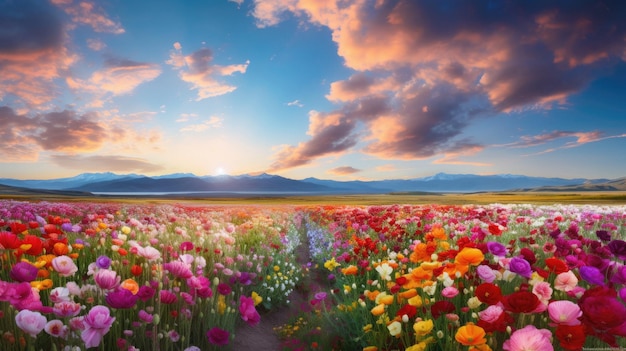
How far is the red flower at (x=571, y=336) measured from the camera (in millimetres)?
1888

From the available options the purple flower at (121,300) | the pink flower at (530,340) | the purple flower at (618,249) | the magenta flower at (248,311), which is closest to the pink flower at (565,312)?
the pink flower at (530,340)

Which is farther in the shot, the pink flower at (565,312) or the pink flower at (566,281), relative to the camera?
the pink flower at (566,281)

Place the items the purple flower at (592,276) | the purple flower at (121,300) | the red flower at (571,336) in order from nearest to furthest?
the red flower at (571,336) → the purple flower at (121,300) → the purple flower at (592,276)

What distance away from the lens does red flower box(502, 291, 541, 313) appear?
6.40ft

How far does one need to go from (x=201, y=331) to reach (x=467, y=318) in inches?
110

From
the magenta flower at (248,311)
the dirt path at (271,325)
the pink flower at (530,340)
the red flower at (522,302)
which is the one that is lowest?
the dirt path at (271,325)

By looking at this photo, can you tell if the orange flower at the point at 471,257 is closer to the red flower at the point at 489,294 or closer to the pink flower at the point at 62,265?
the red flower at the point at 489,294

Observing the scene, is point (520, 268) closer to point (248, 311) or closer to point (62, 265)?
point (248, 311)

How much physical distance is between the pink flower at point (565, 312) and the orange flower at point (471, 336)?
15.4 inches

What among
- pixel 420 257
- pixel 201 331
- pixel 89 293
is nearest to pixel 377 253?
pixel 420 257

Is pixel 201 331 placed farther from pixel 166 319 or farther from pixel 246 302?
pixel 246 302

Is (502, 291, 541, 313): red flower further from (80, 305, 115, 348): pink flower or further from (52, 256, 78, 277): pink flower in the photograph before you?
(52, 256, 78, 277): pink flower

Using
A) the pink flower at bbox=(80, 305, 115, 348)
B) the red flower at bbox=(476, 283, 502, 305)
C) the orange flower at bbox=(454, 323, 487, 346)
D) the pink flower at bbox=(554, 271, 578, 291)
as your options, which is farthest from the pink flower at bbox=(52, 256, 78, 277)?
the pink flower at bbox=(554, 271, 578, 291)

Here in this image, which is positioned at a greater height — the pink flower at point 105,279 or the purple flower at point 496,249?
the purple flower at point 496,249
